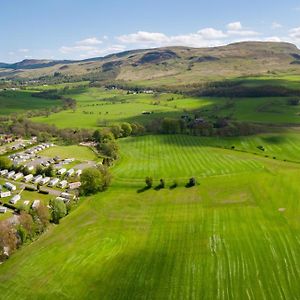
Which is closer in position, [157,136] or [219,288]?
[219,288]

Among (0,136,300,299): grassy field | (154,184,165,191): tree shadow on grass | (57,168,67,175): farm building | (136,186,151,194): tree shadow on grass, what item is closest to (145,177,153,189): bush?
(136,186,151,194): tree shadow on grass

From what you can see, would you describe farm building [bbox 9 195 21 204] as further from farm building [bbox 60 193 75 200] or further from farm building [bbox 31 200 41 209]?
farm building [bbox 60 193 75 200]

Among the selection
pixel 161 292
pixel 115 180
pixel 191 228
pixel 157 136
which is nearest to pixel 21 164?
pixel 115 180

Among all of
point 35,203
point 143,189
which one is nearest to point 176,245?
point 143,189

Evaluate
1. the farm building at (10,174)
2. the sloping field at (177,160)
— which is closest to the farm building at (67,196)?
the sloping field at (177,160)

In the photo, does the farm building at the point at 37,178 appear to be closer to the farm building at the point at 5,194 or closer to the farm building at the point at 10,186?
the farm building at the point at 10,186

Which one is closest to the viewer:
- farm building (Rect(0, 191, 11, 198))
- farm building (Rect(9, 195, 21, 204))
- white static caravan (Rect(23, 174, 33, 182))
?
farm building (Rect(9, 195, 21, 204))

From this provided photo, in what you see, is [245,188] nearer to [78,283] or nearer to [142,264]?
[142,264]
